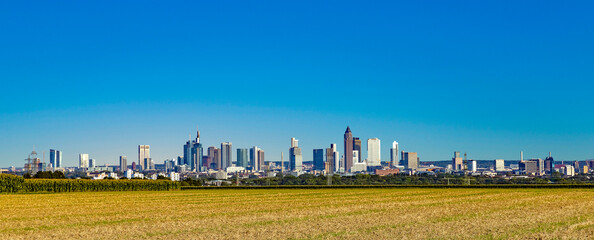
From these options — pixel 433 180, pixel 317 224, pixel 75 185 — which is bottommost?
pixel 433 180

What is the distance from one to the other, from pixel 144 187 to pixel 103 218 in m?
59.2

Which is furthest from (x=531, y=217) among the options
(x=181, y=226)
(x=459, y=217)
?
(x=181, y=226)

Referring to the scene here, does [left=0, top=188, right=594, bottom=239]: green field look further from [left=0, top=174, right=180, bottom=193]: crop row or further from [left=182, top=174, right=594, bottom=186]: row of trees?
[left=182, top=174, right=594, bottom=186]: row of trees

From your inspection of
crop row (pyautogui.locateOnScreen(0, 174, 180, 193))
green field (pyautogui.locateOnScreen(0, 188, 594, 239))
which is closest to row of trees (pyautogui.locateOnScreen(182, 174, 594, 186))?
crop row (pyautogui.locateOnScreen(0, 174, 180, 193))

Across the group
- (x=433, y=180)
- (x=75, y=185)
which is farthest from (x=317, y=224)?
(x=433, y=180)

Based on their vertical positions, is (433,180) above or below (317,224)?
below

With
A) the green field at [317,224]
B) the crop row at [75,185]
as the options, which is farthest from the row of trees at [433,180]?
the green field at [317,224]

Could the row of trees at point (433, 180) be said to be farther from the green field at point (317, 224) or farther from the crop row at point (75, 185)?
the green field at point (317, 224)

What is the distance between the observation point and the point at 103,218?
24969 mm

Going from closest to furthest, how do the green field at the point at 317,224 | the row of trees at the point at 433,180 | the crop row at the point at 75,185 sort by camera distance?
the green field at the point at 317,224, the crop row at the point at 75,185, the row of trees at the point at 433,180

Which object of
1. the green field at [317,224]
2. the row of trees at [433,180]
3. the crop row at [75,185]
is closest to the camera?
the green field at [317,224]

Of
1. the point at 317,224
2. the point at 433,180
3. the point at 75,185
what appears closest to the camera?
the point at 317,224

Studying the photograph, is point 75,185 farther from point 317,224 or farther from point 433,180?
point 317,224

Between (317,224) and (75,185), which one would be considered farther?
(75,185)
